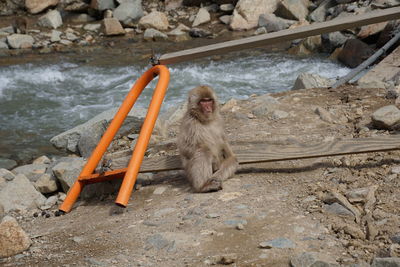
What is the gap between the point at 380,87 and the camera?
5.83 meters

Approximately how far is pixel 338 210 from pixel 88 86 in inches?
291

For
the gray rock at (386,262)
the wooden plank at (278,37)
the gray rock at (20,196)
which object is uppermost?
the wooden plank at (278,37)

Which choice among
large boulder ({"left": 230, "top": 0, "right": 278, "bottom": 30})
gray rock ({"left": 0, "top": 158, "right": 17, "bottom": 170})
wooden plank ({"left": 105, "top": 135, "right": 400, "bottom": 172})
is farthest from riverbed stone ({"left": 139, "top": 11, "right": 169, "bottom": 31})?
wooden plank ({"left": 105, "top": 135, "right": 400, "bottom": 172})

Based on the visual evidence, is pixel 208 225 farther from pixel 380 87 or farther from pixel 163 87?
pixel 380 87

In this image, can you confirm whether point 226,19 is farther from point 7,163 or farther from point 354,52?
point 7,163

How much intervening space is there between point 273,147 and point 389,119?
1.11 metres

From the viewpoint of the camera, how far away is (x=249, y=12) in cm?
1357

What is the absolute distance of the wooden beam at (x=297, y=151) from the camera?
3873 mm

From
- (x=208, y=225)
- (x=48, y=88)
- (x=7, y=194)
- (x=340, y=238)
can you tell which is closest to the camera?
(x=340, y=238)

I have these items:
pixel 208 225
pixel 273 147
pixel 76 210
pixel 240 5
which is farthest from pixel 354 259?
pixel 240 5

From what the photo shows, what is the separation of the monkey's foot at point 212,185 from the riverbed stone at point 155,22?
401 inches

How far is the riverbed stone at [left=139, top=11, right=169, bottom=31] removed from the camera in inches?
539

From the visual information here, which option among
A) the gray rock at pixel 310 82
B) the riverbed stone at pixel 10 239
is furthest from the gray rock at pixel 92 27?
the riverbed stone at pixel 10 239

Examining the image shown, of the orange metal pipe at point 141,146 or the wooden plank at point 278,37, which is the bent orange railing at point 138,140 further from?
the wooden plank at point 278,37
